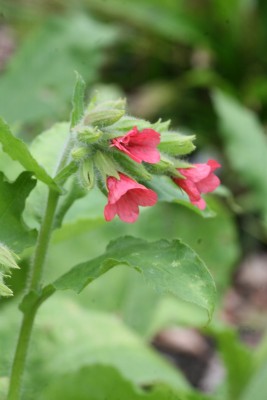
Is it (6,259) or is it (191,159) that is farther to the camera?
(191,159)

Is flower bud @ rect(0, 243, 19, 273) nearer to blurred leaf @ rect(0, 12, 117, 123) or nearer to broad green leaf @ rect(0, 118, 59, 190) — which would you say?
broad green leaf @ rect(0, 118, 59, 190)

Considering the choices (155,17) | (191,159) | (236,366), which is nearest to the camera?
(236,366)

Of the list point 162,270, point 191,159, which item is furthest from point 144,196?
point 191,159

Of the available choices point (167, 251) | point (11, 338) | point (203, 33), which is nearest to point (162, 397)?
point (11, 338)

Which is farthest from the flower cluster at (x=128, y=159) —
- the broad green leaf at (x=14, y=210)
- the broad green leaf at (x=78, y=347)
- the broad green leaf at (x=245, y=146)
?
the broad green leaf at (x=245, y=146)

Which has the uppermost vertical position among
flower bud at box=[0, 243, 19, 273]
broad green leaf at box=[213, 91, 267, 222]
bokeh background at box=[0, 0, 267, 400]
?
flower bud at box=[0, 243, 19, 273]

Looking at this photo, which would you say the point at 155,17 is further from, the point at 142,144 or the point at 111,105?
the point at 142,144

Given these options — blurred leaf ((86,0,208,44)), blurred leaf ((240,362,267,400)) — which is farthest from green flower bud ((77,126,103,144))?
blurred leaf ((86,0,208,44))
